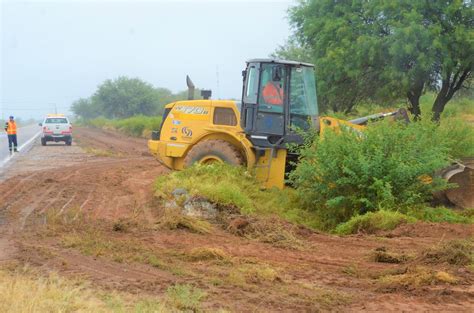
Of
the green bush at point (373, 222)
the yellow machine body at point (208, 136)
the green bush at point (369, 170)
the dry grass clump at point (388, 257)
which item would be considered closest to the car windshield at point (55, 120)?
the yellow machine body at point (208, 136)

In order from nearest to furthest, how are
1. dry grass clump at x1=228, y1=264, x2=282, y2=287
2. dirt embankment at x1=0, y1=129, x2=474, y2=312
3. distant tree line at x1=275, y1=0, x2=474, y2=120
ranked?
dirt embankment at x1=0, y1=129, x2=474, y2=312
dry grass clump at x1=228, y1=264, x2=282, y2=287
distant tree line at x1=275, y1=0, x2=474, y2=120

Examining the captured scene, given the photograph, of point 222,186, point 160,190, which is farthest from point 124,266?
point 160,190

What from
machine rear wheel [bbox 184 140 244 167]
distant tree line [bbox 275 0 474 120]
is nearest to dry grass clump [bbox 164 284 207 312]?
machine rear wheel [bbox 184 140 244 167]

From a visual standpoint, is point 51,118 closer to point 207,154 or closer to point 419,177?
point 207,154

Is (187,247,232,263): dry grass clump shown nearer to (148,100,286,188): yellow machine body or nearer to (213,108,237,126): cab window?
(148,100,286,188): yellow machine body

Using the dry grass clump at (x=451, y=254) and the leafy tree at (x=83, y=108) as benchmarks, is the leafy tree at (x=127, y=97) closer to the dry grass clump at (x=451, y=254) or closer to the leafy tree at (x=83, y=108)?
the leafy tree at (x=83, y=108)

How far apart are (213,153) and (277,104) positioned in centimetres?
171

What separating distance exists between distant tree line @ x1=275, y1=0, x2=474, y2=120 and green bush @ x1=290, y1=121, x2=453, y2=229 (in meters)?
9.53

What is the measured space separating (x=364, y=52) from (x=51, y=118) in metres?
22.2

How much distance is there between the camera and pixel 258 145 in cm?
1405

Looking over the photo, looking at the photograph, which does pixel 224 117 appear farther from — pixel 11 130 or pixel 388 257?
pixel 11 130

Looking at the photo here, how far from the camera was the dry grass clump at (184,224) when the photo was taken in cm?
1053

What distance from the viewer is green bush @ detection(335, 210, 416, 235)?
10.8 m

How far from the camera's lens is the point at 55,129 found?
38.6 meters
